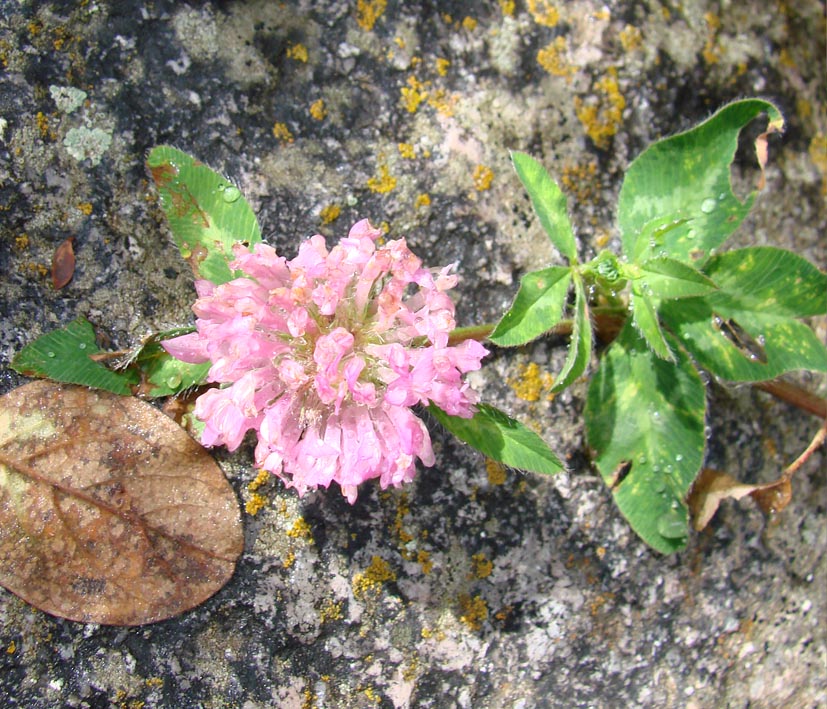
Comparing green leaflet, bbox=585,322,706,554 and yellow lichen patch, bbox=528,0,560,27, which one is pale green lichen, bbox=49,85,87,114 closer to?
yellow lichen patch, bbox=528,0,560,27

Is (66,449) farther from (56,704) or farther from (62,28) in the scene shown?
(62,28)

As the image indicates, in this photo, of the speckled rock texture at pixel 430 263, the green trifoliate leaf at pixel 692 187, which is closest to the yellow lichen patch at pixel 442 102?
the speckled rock texture at pixel 430 263

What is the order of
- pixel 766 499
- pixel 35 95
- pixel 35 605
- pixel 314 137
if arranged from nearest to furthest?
pixel 35 605, pixel 35 95, pixel 314 137, pixel 766 499

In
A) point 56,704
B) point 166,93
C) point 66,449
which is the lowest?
point 56,704

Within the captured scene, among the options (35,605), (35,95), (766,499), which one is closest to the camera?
(35,605)

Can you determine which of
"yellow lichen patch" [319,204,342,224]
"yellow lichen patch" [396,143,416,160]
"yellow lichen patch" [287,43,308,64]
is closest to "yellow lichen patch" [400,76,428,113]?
"yellow lichen patch" [396,143,416,160]

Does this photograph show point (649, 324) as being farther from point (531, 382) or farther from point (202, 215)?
point (202, 215)

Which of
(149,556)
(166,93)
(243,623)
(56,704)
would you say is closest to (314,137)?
(166,93)

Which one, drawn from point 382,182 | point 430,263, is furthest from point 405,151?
point 430,263

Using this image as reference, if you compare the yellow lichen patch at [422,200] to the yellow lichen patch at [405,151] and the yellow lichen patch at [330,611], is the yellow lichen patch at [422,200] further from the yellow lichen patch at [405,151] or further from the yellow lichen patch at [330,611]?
the yellow lichen patch at [330,611]
